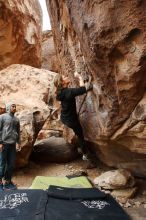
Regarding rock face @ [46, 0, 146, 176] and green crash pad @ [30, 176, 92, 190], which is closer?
rock face @ [46, 0, 146, 176]

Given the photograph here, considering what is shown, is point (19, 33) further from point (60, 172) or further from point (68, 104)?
point (60, 172)

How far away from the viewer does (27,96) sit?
909 cm

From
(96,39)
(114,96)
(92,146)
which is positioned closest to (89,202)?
(114,96)

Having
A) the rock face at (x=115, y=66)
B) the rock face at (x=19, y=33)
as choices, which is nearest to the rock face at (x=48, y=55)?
the rock face at (x=19, y=33)

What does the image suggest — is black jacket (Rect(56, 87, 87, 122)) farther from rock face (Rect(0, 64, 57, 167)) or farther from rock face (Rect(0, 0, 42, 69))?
rock face (Rect(0, 0, 42, 69))

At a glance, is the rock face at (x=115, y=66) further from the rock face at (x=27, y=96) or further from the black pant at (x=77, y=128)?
the rock face at (x=27, y=96)

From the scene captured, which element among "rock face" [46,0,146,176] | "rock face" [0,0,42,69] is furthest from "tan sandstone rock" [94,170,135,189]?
"rock face" [0,0,42,69]

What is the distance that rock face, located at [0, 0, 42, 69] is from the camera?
12102mm

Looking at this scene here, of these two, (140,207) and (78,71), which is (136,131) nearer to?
(140,207)

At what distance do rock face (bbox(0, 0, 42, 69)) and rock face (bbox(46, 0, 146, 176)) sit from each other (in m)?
6.31

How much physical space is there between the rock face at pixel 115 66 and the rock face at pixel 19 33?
6.31 m

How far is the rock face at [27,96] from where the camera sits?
24.6ft

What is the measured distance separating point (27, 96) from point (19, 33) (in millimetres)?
4656

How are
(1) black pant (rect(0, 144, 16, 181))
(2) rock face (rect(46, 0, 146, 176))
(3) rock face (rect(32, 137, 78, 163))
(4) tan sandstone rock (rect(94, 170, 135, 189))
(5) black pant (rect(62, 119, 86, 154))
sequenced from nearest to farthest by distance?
1. (2) rock face (rect(46, 0, 146, 176))
2. (4) tan sandstone rock (rect(94, 170, 135, 189))
3. (1) black pant (rect(0, 144, 16, 181))
4. (5) black pant (rect(62, 119, 86, 154))
5. (3) rock face (rect(32, 137, 78, 163))
